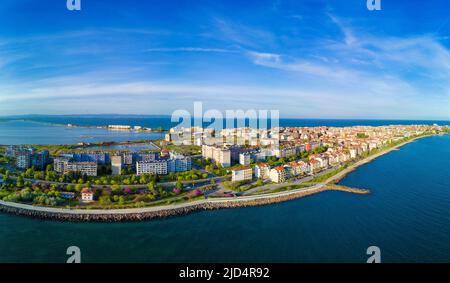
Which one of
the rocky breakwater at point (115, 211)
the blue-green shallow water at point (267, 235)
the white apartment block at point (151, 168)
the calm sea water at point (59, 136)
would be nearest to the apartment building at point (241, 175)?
the rocky breakwater at point (115, 211)

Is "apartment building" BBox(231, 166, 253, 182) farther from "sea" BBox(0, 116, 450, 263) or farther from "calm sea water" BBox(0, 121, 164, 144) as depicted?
"calm sea water" BBox(0, 121, 164, 144)

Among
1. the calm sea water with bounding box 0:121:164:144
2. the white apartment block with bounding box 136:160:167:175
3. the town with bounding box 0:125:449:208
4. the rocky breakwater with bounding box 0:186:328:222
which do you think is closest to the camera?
the rocky breakwater with bounding box 0:186:328:222

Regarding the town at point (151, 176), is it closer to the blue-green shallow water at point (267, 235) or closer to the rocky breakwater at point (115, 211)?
the rocky breakwater at point (115, 211)
